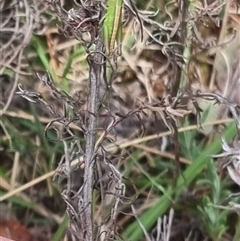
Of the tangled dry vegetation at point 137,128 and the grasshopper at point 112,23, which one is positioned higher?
the grasshopper at point 112,23

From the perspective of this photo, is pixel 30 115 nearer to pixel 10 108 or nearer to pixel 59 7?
pixel 10 108

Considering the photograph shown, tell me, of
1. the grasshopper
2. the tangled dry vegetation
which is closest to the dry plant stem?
the grasshopper

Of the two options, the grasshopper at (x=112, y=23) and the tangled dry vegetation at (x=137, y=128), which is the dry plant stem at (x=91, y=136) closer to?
the grasshopper at (x=112, y=23)

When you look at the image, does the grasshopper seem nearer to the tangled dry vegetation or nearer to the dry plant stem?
the dry plant stem

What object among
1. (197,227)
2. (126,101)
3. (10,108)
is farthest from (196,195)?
(10,108)

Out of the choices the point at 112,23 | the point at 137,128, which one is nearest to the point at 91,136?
the point at 112,23

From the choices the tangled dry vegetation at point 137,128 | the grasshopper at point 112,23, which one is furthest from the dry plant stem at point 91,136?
the tangled dry vegetation at point 137,128

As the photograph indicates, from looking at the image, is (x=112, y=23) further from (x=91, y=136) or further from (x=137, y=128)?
(x=137, y=128)
